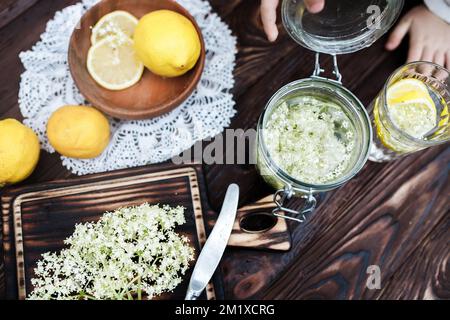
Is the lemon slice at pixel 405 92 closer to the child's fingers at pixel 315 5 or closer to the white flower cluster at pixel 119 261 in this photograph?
the child's fingers at pixel 315 5

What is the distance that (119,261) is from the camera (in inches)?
26.5

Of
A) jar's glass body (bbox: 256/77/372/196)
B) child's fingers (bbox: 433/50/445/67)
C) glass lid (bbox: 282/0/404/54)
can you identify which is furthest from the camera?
child's fingers (bbox: 433/50/445/67)

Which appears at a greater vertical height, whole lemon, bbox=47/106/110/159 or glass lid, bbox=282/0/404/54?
glass lid, bbox=282/0/404/54

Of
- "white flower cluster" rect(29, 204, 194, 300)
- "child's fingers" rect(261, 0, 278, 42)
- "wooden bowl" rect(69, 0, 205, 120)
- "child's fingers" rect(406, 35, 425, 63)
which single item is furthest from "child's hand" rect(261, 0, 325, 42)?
"white flower cluster" rect(29, 204, 194, 300)

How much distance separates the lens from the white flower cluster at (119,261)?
0.67m

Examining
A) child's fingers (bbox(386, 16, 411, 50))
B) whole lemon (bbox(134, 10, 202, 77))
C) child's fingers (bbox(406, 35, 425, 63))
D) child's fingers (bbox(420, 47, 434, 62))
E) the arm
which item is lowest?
child's fingers (bbox(420, 47, 434, 62))

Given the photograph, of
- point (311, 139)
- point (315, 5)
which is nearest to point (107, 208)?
point (311, 139)

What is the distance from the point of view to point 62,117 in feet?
2.31

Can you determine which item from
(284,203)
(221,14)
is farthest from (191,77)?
(284,203)

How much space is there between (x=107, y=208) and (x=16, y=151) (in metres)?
0.16

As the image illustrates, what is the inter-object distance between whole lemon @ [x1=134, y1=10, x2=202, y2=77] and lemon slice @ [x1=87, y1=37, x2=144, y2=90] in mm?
44

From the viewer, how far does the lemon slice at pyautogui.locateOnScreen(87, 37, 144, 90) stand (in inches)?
29.7

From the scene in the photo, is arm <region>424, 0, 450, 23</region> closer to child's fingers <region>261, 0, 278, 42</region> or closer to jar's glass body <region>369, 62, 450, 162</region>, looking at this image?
jar's glass body <region>369, 62, 450, 162</region>
